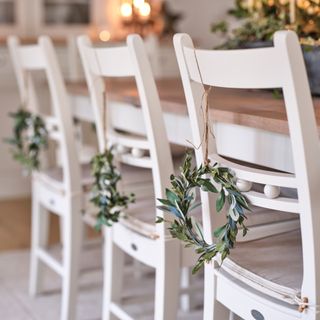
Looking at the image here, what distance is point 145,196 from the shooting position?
2.16 m

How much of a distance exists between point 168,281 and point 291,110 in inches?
29.8

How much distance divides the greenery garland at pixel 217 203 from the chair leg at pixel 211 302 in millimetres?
95

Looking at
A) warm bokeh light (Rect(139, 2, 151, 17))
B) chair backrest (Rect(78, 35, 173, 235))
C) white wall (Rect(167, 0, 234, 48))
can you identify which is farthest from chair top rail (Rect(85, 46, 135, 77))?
white wall (Rect(167, 0, 234, 48))

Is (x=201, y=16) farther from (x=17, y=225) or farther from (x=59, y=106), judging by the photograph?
(x=59, y=106)

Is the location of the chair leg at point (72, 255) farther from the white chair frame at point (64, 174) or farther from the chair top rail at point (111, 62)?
the chair top rail at point (111, 62)

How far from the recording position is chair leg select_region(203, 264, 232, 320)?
1.55 meters

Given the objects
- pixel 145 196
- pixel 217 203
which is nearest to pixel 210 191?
pixel 217 203

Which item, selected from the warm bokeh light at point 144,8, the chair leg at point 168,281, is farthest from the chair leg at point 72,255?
the warm bokeh light at point 144,8

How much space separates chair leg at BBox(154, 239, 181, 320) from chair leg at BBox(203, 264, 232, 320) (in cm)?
23

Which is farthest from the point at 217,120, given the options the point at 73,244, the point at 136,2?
the point at 136,2

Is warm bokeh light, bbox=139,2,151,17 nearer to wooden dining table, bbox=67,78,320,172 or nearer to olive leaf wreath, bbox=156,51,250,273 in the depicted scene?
wooden dining table, bbox=67,78,320,172

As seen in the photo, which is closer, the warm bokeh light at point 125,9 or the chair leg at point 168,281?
the chair leg at point 168,281

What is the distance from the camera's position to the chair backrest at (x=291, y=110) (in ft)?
3.85

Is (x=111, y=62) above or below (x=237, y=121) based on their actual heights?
above
